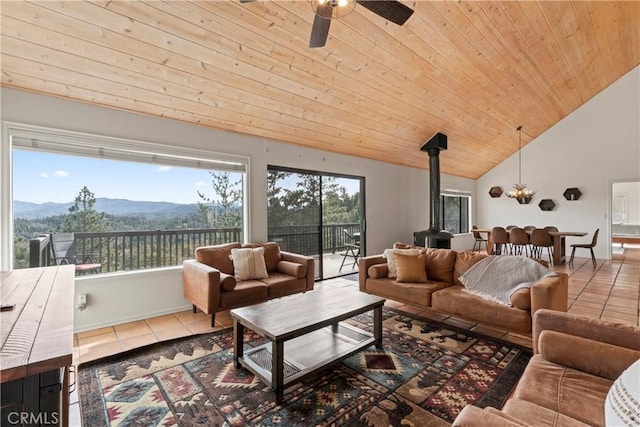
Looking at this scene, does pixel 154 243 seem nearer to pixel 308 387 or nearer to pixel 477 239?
pixel 308 387

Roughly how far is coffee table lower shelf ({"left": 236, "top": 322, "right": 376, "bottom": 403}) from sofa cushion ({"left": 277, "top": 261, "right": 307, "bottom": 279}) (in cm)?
104

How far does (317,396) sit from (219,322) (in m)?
1.69

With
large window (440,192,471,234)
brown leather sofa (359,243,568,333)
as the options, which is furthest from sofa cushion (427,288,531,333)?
large window (440,192,471,234)


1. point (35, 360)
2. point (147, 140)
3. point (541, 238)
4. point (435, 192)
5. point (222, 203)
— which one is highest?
point (147, 140)

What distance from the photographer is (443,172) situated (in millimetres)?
8031

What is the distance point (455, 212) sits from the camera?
30.0ft

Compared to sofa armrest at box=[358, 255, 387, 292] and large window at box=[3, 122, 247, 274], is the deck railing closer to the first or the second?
large window at box=[3, 122, 247, 274]

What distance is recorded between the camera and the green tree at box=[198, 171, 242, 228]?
13.5 feet

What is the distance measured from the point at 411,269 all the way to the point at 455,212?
6.49m

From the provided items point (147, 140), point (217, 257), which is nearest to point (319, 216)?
point (217, 257)

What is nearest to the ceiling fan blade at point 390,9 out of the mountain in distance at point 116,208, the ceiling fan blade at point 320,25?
the ceiling fan blade at point 320,25

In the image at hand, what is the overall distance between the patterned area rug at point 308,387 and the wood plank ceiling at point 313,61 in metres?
2.54

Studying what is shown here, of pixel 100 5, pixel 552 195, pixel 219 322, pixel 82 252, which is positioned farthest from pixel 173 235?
pixel 552 195

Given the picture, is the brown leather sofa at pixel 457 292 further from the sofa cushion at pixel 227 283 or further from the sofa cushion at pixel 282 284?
the sofa cushion at pixel 227 283
